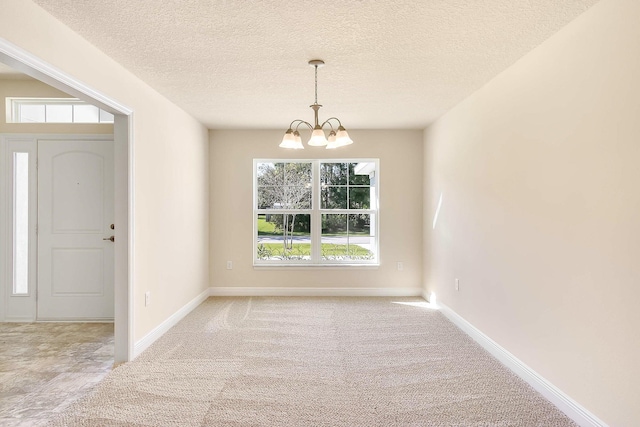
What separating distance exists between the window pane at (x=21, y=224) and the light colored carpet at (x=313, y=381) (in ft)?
5.95

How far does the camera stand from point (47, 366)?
118 inches

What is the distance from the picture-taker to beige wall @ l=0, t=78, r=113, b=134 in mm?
4051

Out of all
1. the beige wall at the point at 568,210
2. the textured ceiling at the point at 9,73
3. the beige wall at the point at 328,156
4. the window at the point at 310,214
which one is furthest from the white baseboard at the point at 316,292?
the textured ceiling at the point at 9,73

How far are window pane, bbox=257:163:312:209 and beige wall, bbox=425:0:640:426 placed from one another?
253cm

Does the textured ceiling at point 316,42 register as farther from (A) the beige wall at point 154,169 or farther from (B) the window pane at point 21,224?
(B) the window pane at point 21,224

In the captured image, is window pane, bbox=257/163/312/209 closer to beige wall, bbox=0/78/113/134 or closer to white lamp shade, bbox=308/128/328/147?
beige wall, bbox=0/78/113/134

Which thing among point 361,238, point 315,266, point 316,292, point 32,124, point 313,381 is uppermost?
point 32,124

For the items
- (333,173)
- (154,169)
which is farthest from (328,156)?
(154,169)

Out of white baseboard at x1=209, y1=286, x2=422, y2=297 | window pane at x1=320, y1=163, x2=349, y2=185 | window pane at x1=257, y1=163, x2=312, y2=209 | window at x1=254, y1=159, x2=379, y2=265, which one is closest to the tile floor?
white baseboard at x1=209, y1=286, x2=422, y2=297

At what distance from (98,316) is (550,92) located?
470cm

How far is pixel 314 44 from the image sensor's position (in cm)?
255

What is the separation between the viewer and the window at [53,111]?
415cm

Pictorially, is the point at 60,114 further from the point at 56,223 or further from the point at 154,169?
the point at 154,169

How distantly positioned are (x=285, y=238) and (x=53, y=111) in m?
3.18
